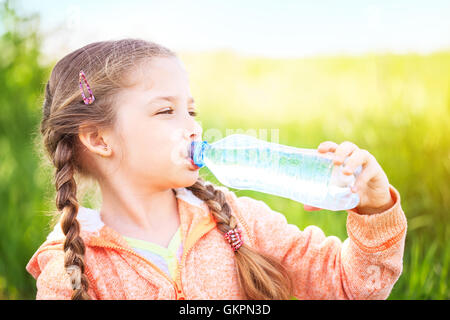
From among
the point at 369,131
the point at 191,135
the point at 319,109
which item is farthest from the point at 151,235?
the point at 319,109

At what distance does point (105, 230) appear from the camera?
5.65 ft

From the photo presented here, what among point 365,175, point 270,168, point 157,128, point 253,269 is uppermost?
point 157,128

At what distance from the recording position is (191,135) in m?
1.68

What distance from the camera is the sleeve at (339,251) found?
1602 millimetres

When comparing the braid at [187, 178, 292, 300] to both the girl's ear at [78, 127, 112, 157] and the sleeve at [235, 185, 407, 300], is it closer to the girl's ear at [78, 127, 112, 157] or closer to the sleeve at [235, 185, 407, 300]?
the sleeve at [235, 185, 407, 300]

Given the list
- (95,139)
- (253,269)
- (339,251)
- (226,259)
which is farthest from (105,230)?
(339,251)

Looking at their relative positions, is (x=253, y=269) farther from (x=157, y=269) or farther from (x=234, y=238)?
(x=157, y=269)

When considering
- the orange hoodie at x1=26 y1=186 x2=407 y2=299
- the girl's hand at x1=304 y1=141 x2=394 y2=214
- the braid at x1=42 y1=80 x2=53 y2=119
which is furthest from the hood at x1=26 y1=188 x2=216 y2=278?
the girl's hand at x1=304 y1=141 x2=394 y2=214

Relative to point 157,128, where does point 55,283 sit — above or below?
below

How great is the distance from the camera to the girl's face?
1670mm

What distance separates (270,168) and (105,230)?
72cm

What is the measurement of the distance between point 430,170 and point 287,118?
187 cm

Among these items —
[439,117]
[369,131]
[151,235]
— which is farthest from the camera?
[369,131]
